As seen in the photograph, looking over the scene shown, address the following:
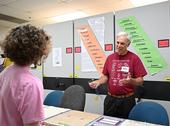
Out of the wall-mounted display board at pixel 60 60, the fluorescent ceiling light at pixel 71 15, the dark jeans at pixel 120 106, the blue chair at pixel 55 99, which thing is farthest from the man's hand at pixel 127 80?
the fluorescent ceiling light at pixel 71 15

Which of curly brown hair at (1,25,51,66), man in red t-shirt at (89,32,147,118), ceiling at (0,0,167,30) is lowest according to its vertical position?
man in red t-shirt at (89,32,147,118)

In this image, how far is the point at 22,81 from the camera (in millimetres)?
884

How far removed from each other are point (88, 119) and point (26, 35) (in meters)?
1.20

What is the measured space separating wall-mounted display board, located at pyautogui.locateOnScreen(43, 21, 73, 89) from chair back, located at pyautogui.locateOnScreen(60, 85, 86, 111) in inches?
39.9

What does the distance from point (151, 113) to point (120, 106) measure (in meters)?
0.49

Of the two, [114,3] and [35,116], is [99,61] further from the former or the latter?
[35,116]

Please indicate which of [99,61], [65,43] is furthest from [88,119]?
[65,43]

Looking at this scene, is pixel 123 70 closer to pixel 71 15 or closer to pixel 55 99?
pixel 55 99

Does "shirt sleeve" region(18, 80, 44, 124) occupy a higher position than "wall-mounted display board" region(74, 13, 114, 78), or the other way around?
"wall-mounted display board" region(74, 13, 114, 78)

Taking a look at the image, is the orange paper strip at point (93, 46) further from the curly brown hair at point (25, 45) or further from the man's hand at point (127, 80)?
the curly brown hair at point (25, 45)

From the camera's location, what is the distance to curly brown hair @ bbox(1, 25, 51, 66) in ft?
3.03

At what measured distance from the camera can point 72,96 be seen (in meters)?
2.60

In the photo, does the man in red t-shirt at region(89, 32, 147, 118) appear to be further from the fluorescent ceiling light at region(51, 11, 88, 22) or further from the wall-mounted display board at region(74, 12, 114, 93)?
the fluorescent ceiling light at region(51, 11, 88, 22)

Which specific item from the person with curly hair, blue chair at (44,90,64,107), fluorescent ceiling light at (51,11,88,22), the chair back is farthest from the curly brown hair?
fluorescent ceiling light at (51,11,88,22)
